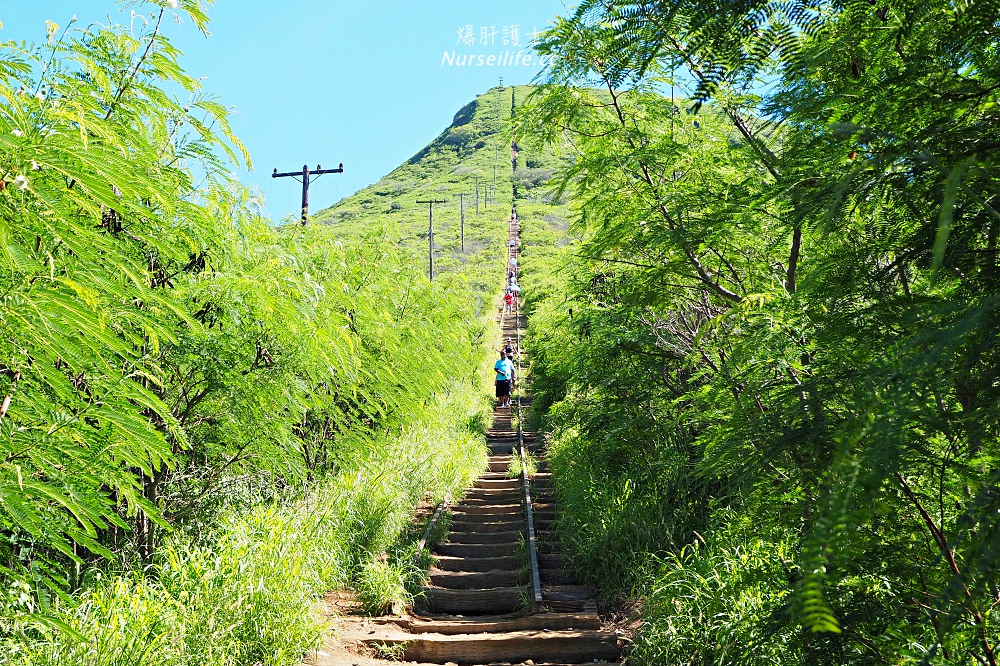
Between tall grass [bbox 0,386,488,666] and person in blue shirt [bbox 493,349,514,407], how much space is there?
46.1 feet

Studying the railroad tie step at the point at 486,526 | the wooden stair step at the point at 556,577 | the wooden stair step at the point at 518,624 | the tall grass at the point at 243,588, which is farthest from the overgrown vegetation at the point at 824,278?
the railroad tie step at the point at 486,526

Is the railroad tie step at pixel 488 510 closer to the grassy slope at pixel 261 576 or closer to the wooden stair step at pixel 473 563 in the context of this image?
the grassy slope at pixel 261 576

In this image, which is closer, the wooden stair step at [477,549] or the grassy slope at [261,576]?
the grassy slope at [261,576]

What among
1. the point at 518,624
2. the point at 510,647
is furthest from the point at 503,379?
the point at 510,647

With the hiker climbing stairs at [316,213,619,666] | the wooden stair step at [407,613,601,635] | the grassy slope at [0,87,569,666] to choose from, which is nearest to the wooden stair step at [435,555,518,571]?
the hiker climbing stairs at [316,213,619,666]

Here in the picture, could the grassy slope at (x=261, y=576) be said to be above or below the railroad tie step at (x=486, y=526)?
above

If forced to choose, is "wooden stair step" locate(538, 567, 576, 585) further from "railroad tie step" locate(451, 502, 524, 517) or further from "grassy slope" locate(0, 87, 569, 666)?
"railroad tie step" locate(451, 502, 524, 517)

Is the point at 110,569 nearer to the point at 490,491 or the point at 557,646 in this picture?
the point at 557,646

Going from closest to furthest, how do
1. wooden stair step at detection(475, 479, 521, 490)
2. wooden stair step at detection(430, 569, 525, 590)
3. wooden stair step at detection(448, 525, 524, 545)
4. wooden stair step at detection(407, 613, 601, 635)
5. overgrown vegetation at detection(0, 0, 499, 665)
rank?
overgrown vegetation at detection(0, 0, 499, 665) → wooden stair step at detection(407, 613, 601, 635) → wooden stair step at detection(430, 569, 525, 590) → wooden stair step at detection(448, 525, 524, 545) → wooden stair step at detection(475, 479, 521, 490)

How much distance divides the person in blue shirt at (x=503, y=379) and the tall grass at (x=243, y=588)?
14063 millimetres

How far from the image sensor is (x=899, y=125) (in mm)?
2305

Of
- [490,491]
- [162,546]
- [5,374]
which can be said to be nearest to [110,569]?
[162,546]

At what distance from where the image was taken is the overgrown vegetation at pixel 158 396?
313cm

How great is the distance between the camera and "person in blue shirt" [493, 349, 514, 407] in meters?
24.4
